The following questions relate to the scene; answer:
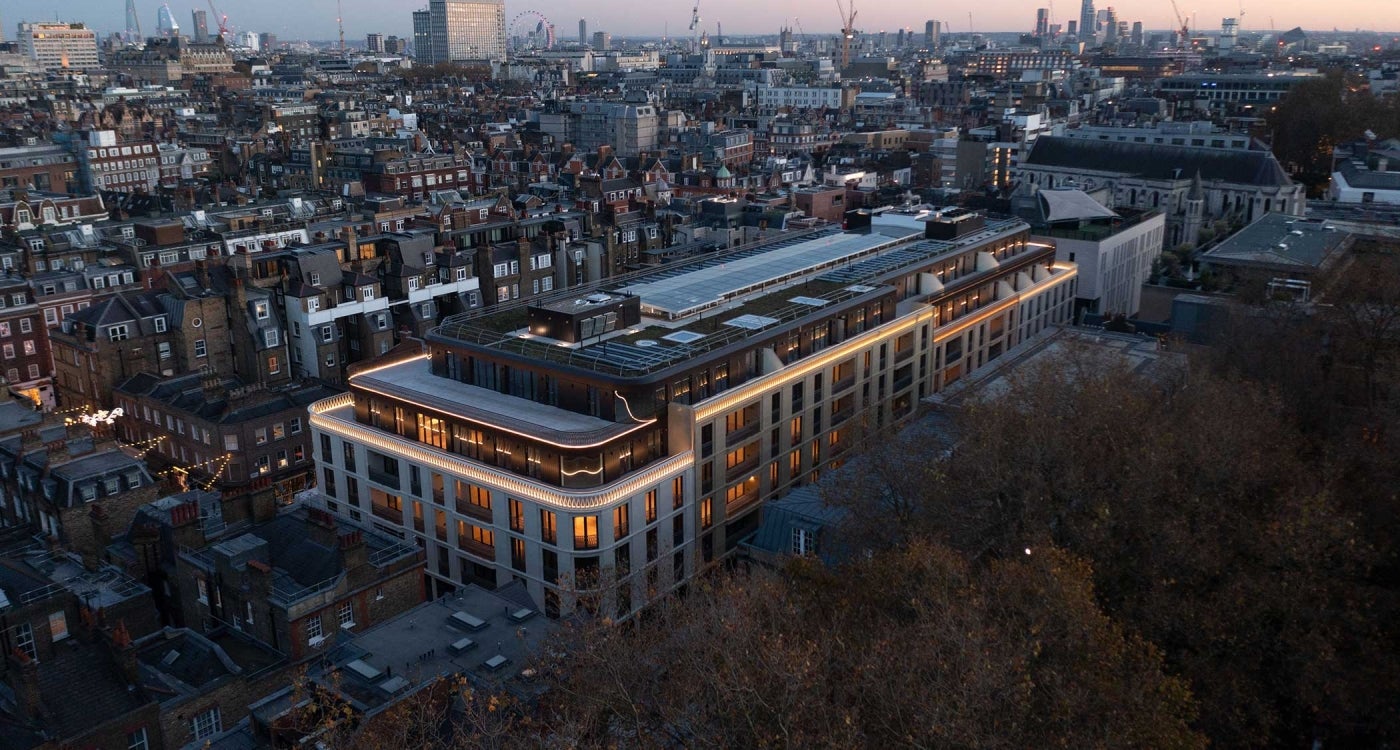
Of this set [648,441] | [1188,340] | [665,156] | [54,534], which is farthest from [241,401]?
[665,156]

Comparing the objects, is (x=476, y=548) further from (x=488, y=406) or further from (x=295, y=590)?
(x=295, y=590)

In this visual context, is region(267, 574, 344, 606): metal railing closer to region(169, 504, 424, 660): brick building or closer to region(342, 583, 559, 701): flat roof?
region(169, 504, 424, 660): brick building

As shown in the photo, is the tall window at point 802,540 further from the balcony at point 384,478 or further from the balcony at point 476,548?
the balcony at point 384,478

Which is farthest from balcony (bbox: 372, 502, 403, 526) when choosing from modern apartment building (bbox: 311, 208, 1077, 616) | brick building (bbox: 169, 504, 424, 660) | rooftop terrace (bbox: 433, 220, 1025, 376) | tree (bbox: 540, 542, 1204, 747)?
tree (bbox: 540, 542, 1204, 747)

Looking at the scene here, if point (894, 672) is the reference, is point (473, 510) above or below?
below

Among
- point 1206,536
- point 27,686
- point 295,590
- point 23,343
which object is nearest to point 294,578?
point 295,590

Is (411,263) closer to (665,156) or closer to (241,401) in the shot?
(241,401)
